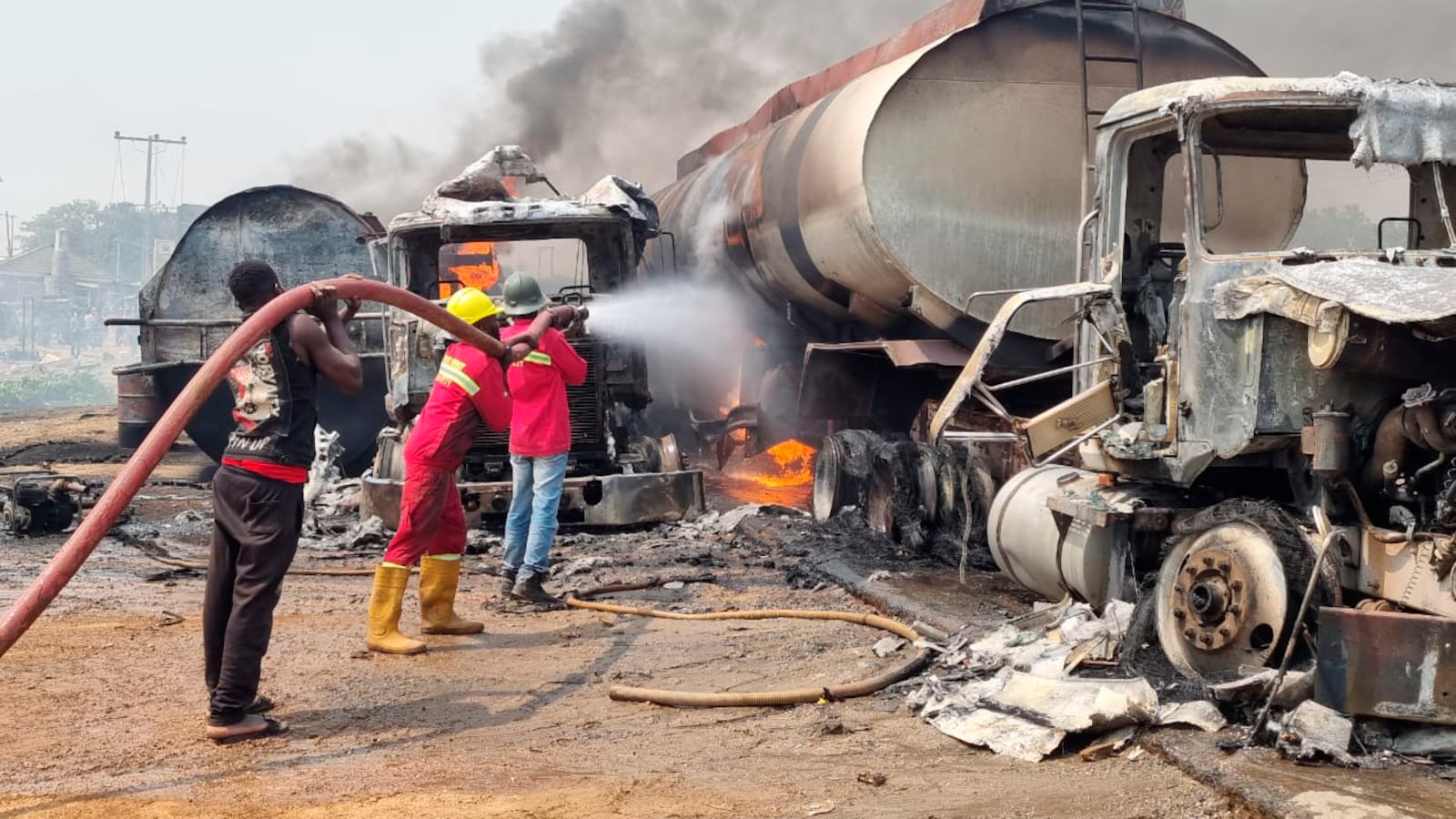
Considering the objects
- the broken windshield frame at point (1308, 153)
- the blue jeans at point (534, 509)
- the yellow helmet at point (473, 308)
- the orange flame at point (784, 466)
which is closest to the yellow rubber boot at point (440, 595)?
the blue jeans at point (534, 509)

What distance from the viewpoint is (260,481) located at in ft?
16.8

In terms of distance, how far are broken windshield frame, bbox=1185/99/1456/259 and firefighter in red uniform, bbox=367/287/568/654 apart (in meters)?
3.24

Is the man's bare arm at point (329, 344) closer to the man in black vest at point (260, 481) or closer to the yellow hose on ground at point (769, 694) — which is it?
the man in black vest at point (260, 481)

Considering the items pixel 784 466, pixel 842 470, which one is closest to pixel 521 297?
pixel 842 470

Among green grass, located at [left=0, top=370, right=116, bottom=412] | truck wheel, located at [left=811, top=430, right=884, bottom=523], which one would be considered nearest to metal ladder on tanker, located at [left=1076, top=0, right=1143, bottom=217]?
truck wheel, located at [left=811, top=430, right=884, bottom=523]

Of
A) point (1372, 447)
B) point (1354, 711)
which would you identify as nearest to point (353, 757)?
point (1354, 711)

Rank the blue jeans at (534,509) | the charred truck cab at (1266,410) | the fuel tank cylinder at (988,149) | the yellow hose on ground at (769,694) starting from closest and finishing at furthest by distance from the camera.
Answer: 1. the charred truck cab at (1266,410)
2. the yellow hose on ground at (769,694)
3. the blue jeans at (534,509)
4. the fuel tank cylinder at (988,149)

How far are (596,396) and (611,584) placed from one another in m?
2.59

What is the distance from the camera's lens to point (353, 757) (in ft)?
15.6

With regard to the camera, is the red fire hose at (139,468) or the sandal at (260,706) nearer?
the red fire hose at (139,468)

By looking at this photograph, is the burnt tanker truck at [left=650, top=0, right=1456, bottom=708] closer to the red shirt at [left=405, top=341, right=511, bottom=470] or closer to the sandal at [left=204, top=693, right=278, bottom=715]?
the red shirt at [left=405, top=341, right=511, bottom=470]

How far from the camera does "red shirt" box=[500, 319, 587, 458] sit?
7.61 m

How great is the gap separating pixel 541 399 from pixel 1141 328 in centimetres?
328

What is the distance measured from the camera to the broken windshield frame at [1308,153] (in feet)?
18.1
